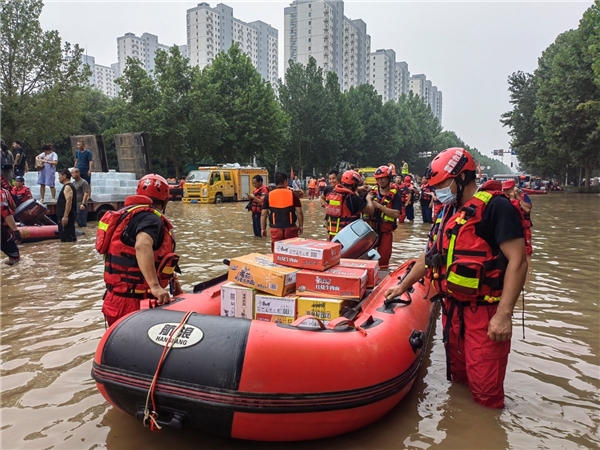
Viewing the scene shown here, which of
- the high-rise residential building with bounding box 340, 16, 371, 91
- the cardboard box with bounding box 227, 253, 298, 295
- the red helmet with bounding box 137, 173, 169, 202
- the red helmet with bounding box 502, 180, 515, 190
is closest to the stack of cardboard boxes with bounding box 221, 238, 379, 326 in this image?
the cardboard box with bounding box 227, 253, 298, 295

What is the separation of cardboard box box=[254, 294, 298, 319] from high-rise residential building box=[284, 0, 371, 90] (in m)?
90.4

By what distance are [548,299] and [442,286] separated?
378cm

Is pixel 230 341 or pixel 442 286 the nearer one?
pixel 230 341

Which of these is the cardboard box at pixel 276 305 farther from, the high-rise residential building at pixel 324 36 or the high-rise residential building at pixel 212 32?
the high-rise residential building at pixel 212 32

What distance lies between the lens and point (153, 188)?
3574 mm

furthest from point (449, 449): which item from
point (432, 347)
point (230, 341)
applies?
point (432, 347)

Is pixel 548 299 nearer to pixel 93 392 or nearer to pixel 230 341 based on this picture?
pixel 230 341

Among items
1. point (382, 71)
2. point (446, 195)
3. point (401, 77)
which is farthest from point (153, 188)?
point (401, 77)

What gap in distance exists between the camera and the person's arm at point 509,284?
2795 mm

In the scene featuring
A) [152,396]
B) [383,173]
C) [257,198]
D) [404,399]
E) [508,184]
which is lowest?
[404,399]

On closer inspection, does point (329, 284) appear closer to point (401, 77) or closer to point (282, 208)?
point (282, 208)

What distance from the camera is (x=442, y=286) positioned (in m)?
3.13

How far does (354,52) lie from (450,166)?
111337 mm

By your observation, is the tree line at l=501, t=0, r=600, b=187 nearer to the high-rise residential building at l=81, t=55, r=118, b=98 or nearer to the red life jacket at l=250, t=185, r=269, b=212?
the red life jacket at l=250, t=185, r=269, b=212
